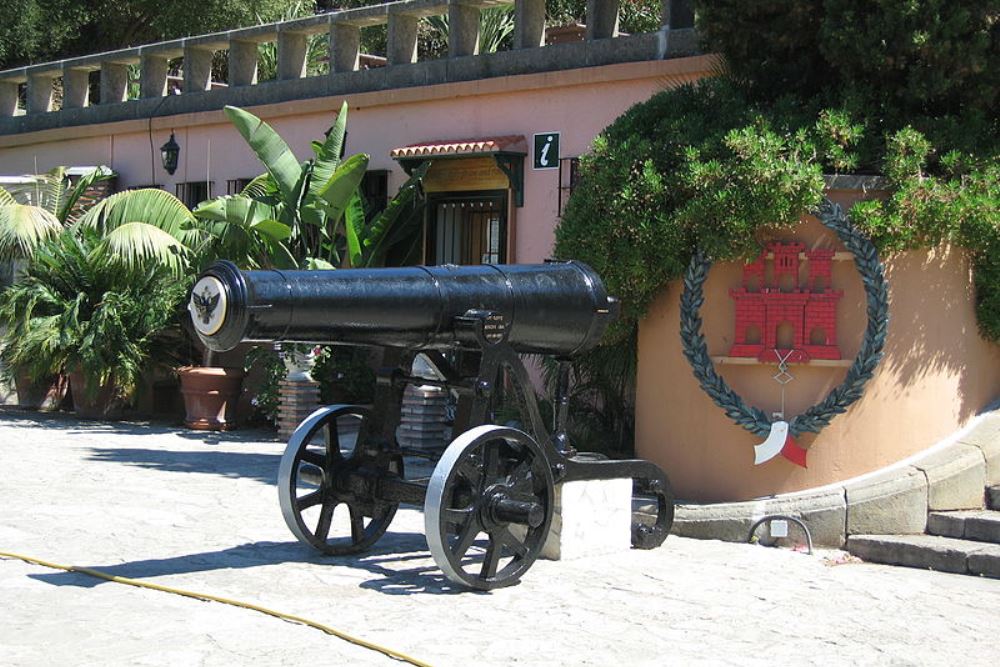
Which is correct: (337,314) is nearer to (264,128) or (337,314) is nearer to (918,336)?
(918,336)

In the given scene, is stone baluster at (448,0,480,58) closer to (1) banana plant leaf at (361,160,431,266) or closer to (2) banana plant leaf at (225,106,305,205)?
(1) banana plant leaf at (361,160,431,266)

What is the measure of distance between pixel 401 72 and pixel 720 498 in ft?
23.2

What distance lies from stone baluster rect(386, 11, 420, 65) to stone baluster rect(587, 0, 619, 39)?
2.74 m

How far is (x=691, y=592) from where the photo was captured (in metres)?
7.69

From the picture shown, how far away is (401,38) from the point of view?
15297mm

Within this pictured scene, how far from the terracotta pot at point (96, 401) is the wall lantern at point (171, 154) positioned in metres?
3.12

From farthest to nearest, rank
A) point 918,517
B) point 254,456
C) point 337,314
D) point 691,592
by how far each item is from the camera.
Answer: point 254,456 < point 918,517 < point 691,592 < point 337,314

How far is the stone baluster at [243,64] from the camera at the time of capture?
17453mm

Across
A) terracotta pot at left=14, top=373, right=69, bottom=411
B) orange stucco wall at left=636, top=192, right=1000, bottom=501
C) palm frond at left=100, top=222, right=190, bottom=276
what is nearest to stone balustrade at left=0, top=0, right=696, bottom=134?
palm frond at left=100, top=222, right=190, bottom=276

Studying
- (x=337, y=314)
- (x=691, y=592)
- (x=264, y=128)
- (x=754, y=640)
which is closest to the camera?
(x=754, y=640)

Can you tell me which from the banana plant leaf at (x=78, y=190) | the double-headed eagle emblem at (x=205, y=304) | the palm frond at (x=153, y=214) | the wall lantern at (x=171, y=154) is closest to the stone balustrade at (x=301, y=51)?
the wall lantern at (x=171, y=154)

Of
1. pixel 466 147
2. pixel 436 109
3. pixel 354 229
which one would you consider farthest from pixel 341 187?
pixel 436 109

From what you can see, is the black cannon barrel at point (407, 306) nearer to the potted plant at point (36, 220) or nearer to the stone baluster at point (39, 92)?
the potted plant at point (36, 220)

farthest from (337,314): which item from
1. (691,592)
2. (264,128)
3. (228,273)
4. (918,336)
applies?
(264,128)
